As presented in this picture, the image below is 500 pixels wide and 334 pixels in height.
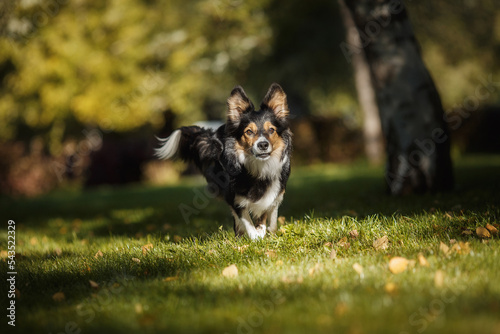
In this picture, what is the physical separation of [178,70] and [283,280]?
15.9 meters

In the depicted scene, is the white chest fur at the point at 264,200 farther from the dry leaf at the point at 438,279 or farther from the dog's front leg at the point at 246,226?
the dry leaf at the point at 438,279

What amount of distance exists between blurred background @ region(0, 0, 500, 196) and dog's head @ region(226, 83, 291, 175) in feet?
36.5

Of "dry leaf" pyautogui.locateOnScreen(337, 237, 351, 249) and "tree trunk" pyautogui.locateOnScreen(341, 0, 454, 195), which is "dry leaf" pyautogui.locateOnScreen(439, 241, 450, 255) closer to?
"dry leaf" pyautogui.locateOnScreen(337, 237, 351, 249)

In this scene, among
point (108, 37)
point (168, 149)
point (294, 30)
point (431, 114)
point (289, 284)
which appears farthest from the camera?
point (108, 37)

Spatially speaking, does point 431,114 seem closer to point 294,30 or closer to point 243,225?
point 243,225

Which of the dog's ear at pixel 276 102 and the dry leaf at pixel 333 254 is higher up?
the dog's ear at pixel 276 102

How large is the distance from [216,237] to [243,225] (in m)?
0.29

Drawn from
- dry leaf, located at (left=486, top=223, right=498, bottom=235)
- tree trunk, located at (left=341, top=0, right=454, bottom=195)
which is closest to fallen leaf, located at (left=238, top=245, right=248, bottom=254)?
dry leaf, located at (left=486, top=223, right=498, bottom=235)

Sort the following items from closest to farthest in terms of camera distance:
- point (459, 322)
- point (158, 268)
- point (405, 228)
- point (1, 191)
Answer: point (459, 322)
point (158, 268)
point (405, 228)
point (1, 191)

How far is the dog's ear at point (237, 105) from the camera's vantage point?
14.7 ft

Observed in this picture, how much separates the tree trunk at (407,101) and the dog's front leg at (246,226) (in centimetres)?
287

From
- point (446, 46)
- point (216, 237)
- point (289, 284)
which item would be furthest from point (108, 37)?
point (289, 284)

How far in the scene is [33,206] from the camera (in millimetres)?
10336

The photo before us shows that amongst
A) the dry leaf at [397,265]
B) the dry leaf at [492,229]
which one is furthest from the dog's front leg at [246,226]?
the dry leaf at [492,229]
